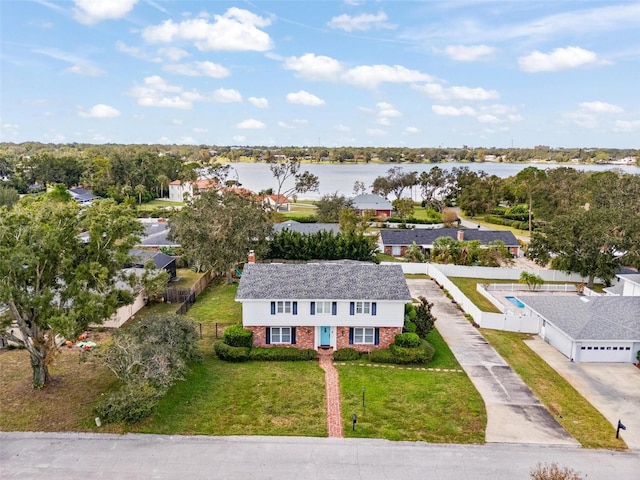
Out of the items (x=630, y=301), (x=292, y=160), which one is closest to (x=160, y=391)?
→ (x=630, y=301)

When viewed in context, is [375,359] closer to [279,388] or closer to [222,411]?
[279,388]

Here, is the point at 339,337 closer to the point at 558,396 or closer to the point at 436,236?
the point at 558,396

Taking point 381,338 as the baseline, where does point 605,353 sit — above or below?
below

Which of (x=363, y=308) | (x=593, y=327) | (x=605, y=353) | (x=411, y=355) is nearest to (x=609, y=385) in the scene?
(x=605, y=353)

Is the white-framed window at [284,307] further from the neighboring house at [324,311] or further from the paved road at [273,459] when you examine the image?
the paved road at [273,459]

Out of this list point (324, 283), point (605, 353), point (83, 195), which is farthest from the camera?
point (83, 195)
